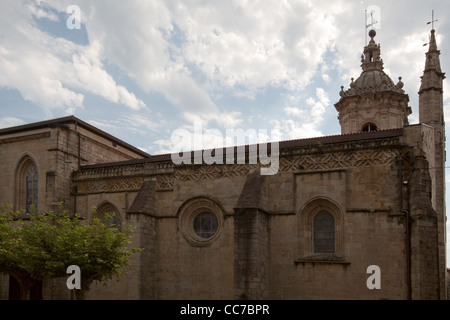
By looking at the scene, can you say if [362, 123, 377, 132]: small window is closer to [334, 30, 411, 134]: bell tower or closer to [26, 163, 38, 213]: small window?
[334, 30, 411, 134]: bell tower

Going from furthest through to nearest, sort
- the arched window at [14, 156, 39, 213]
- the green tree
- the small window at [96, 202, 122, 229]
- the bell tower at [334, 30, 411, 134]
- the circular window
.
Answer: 1. the bell tower at [334, 30, 411, 134]
2. the arched window at [14, 156, 39, 213]
3. the small window at [96, 202, 122, 229]
4. the circular window
5. the green tree

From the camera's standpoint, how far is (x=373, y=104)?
2834 centimetres

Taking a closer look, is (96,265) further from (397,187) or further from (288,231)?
(397,187)

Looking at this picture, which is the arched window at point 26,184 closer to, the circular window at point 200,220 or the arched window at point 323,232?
A: the circular window at point 200,220

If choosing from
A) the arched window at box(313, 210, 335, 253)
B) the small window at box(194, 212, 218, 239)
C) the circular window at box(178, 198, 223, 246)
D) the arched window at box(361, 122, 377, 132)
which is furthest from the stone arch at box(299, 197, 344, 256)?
the arched window at box(361, 122, 377, 132)

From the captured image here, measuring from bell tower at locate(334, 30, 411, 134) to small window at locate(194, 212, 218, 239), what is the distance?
13708 mm

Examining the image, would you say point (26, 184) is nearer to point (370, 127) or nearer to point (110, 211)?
point (110, 211)

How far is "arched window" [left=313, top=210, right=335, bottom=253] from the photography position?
16.1m

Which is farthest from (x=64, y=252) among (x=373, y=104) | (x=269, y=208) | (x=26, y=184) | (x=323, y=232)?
(x=373, y=104)

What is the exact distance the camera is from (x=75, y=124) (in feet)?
74.3

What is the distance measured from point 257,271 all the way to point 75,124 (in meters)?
12.6

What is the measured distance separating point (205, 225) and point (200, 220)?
0.34m

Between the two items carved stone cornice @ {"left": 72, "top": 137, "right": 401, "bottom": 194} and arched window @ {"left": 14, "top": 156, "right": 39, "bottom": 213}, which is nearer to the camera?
carved stone cornice @ {"left": 72, "top": 137, "right": 401, "bottom": 194}

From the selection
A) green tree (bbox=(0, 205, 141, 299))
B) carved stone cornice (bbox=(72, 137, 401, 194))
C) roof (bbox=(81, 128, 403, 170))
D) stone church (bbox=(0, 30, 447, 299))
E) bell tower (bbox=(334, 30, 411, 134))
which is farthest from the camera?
bell tower (bbox=(334, 30, 411, 134))
